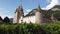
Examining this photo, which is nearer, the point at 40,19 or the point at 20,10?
the point at 40,19

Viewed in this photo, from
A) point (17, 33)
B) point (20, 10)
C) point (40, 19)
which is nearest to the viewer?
point (17, 33)

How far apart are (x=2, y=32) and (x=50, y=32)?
26.7 ft

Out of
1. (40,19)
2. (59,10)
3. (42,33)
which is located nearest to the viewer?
(42,33)

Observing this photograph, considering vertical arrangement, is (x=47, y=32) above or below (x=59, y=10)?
below

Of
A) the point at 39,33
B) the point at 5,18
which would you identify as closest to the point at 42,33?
the point at 39,33

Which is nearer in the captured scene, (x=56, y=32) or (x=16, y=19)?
(x=56, y=32)

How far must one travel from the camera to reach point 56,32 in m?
29.1

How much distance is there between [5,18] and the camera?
169 ft

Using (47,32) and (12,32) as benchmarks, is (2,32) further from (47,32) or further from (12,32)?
(47,32)

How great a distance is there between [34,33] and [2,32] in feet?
15.8

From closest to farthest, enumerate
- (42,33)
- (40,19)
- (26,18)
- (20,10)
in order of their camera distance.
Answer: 1. (42,33)
2. (40,19)
3. (26,18)
4. (20,10)

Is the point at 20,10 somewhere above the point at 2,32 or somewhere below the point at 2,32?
above

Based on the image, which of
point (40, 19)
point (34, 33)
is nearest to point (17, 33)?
point (34, 33)

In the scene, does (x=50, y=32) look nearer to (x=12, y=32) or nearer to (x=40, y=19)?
(x=12, y=32)
